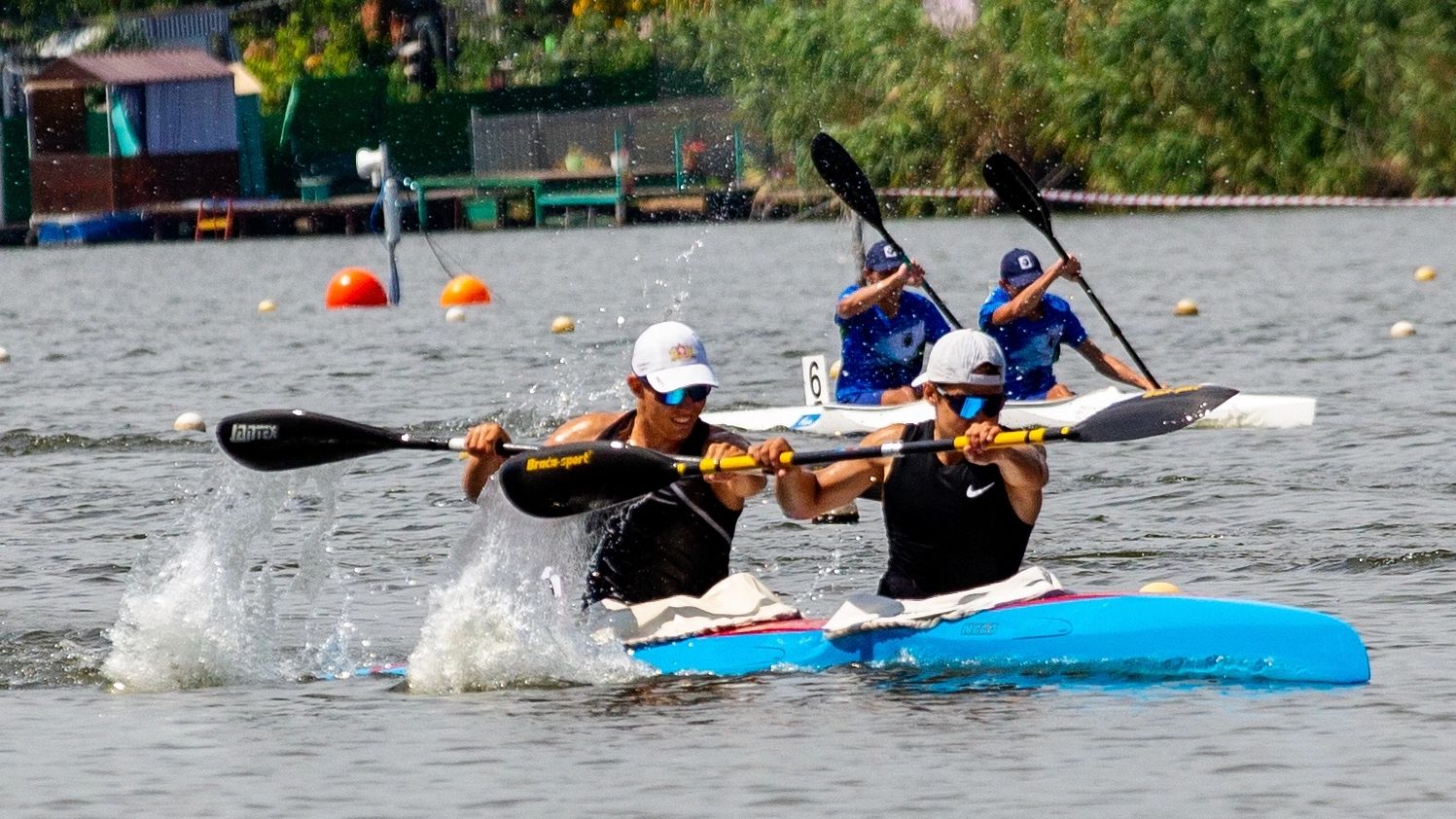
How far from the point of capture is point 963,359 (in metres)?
8.22

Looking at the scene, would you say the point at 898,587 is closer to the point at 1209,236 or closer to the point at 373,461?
the point at 373,461

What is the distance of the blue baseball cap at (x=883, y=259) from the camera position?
13.7m

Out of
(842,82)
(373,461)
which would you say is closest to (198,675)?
(373,461)

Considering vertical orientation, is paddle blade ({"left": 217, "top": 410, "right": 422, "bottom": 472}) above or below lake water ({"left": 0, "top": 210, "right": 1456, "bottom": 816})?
above

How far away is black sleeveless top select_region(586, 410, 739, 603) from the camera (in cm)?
856

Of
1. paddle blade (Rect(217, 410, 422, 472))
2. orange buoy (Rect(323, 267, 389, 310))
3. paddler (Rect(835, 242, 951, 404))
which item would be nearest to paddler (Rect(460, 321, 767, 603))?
paddle blade (Rect(217, 410, 422, 472))

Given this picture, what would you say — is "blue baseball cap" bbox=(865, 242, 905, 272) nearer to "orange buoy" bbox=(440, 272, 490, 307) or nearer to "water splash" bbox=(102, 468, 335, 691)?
"water splash" bbox=(102, 468, 335, 691)

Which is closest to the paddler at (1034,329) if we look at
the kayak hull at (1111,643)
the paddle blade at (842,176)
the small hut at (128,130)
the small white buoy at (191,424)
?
the paddle blade at (842,176)

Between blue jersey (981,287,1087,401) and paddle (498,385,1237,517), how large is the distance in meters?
4.99

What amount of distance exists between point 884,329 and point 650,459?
590 cm

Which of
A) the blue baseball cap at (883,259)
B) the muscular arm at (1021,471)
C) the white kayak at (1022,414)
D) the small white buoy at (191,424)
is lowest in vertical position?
the small white buoy at (191,424)

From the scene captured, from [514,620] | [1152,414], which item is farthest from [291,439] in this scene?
[1152,414]

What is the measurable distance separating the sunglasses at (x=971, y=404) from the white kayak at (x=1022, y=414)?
5439 millimetres

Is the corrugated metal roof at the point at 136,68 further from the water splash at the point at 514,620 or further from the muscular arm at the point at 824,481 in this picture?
the muscular arm at the point at 824,481
